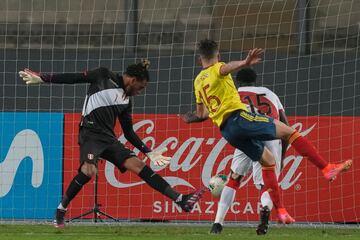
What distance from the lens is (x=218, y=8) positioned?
19250 millimetres

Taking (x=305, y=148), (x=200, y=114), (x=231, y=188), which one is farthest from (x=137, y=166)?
(x=305, y=148)

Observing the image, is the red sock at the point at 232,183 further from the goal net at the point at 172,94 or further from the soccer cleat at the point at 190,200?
the goal net at the point at 172,94

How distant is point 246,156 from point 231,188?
1.59ft

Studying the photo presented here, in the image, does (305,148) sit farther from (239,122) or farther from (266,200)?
(266,200)

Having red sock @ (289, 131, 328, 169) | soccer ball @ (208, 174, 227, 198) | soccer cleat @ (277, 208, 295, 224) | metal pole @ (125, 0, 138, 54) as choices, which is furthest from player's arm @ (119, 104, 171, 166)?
metal pole @ (125, 0, 138, 54)

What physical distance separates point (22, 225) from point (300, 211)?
440 centimetres

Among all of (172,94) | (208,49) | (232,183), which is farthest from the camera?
(172,94)

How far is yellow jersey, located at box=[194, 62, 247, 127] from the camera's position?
12.8m

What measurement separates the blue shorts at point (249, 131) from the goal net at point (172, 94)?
461 cm

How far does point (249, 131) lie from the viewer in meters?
12.5

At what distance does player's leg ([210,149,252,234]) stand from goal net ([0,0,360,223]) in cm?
337

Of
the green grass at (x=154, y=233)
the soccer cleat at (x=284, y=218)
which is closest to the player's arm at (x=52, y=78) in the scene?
the green grass at (x=154, y=233)

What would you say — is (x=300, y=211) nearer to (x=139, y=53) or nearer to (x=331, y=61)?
(x=331, y=61)

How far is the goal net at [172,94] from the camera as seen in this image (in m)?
17.5
